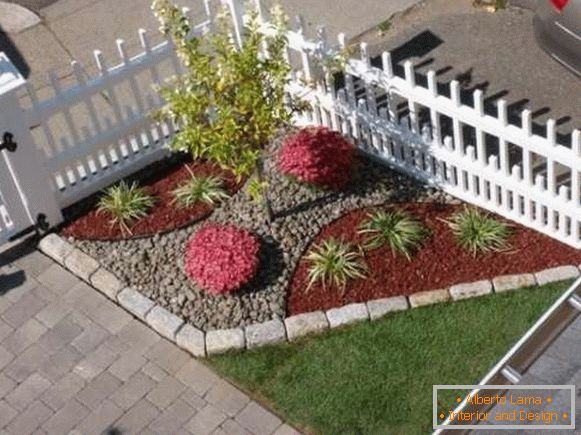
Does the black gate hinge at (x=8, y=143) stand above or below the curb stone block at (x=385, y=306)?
above

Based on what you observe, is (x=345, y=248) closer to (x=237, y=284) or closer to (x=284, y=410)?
(x=237, y=284)

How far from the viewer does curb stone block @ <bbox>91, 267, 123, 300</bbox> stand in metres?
9.04

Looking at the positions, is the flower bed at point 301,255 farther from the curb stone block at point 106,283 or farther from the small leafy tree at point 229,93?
the small leafy tree at point 229,93

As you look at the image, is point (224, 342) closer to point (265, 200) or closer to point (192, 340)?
point (192, 340)

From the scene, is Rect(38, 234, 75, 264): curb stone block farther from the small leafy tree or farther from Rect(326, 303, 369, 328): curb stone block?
Rect(326, 303, 369, 328): curb stone block

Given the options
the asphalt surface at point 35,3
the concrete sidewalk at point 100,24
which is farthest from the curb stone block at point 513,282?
the asphalt surface at point 35,3

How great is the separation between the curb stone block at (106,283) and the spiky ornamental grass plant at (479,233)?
2.61m

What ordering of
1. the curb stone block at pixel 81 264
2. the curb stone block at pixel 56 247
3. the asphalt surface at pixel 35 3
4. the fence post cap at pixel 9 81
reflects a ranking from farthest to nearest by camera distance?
1. the asphalt surface at pixel 35 3
2. the curb stone block at pixel 56 247
3. the curb stone block at pixel 81 264
4. the fence post cap at pixel 9 81

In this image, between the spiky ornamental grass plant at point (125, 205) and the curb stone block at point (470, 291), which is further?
the spiky ornamental grass plant at point (125, 205)

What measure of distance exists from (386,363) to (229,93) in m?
2.22

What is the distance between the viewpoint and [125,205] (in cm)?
953

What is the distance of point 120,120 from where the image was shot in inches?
381

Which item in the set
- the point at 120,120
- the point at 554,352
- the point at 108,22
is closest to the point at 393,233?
the point at 554,352

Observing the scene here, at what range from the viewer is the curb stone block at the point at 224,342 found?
27.8 ft
